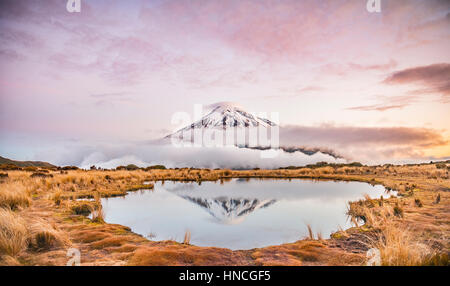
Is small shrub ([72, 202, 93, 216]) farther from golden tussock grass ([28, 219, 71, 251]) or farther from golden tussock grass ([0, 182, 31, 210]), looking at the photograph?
golden tussock grass ([28, 219, 71, 251])

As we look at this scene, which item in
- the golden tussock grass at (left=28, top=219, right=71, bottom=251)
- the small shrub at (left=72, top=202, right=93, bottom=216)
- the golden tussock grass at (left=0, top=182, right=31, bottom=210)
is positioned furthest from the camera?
the small shrub at (left=72, top=202, right=93, bottom=216)

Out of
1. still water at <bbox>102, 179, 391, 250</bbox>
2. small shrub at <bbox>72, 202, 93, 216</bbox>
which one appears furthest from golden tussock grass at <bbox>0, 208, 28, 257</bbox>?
small shrub at <bbox>72, 202, 93, 216</bbox>

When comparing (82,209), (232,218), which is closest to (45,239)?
(82,209)

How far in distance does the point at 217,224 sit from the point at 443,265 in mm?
5089

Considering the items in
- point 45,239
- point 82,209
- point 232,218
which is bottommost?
point 232,218

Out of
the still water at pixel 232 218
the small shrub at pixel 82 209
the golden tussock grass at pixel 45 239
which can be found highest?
the golden tussock grass at pixel 45 239

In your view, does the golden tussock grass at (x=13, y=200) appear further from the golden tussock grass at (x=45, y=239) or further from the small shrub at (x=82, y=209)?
the golden tussock grass at (x=45, y=239)

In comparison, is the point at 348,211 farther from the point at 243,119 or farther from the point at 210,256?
the point at 243,119

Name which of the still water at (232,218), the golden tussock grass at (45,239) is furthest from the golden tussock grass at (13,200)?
the golden tussock grass at (45,239)

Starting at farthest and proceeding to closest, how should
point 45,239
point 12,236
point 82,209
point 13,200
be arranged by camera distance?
1. point 82,209
2. point 13,200
3. point 45,239
4. point 12,236

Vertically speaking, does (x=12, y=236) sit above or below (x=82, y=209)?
above

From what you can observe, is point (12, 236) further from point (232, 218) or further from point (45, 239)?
point (232, 218)
